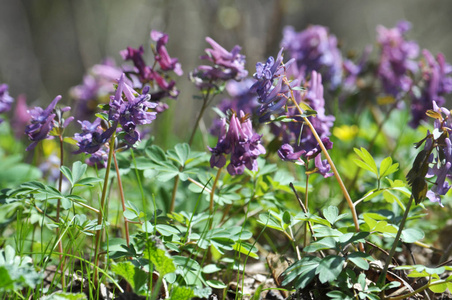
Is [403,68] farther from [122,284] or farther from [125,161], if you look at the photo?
[122,284]

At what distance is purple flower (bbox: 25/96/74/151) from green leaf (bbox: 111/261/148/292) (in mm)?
615

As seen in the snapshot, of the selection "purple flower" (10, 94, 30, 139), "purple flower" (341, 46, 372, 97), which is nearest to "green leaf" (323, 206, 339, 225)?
"purple flower" (341, 46, 372, 97)

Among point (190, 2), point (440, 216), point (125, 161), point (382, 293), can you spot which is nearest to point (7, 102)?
point (125, 161)

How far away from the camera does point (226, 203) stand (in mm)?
2271

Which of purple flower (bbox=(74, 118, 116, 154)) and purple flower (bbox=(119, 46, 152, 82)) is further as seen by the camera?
purple flower (bbox=(119, 46, 152, 82))

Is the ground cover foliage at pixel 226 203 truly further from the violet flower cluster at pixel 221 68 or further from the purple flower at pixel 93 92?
the purple flower at pixel 93 92

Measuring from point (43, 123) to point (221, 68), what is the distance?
0.87 m

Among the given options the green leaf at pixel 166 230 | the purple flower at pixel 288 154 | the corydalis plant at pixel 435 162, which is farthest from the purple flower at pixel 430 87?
the green leaf at pixel 166 230

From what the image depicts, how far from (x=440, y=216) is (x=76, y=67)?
442 inches

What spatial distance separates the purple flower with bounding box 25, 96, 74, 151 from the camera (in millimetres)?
1811

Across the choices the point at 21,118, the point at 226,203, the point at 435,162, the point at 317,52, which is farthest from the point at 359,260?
the point at 21,118

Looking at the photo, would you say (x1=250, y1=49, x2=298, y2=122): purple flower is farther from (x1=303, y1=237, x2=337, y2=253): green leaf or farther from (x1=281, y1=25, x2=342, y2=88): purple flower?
(x1=281, y1=25, x2=342, y2=88): purple flower

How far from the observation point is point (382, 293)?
169 centimetres

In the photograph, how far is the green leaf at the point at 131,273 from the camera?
1537 millimetres
